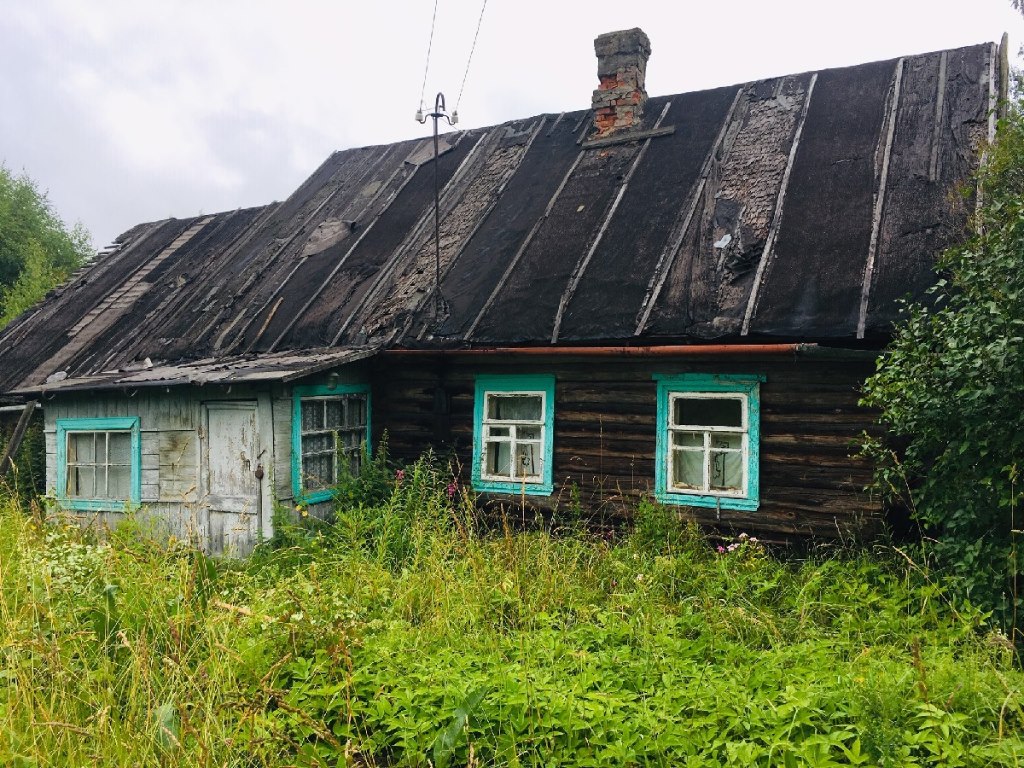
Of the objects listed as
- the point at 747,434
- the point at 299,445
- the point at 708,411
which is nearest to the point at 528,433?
the point at 708,411

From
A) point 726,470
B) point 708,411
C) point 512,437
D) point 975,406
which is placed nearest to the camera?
point 975,406

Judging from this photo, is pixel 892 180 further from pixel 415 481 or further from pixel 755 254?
pixel 415 481

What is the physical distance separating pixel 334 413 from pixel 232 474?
1467 millimetres

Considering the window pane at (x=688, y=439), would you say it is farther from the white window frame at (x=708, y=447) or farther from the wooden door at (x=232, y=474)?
the wooden door at (x=232, y=474)

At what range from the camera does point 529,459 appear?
29.1 ft

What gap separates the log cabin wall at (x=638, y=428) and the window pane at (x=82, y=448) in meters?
3.91

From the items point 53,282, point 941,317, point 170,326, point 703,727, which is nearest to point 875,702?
point 703,727

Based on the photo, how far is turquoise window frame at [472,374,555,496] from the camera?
28.4ft

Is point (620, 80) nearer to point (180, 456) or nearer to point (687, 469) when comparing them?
point (687, 469)

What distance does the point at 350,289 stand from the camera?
1098cm

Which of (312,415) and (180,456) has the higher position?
(312,415)

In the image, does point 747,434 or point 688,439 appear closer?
point 747,434

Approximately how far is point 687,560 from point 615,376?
229cm

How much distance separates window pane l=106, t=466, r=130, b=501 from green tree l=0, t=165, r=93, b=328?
56.0 ft
